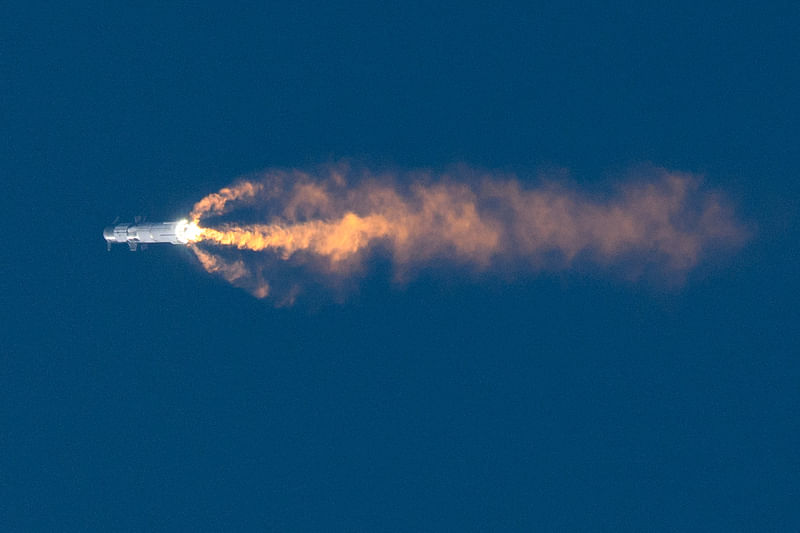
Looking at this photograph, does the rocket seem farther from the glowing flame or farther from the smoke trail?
the smoke trail

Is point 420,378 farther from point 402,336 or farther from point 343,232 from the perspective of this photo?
point 343,232

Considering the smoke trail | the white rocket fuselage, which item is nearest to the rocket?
the white rocket fuselage

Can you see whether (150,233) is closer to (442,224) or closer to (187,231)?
(187,231)

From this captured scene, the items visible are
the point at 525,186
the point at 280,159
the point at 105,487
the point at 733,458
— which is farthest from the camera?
the point at 105,487

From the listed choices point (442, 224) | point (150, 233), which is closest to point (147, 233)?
point (150, 233)

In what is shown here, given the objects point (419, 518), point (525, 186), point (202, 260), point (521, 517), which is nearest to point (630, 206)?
point (525, 186)

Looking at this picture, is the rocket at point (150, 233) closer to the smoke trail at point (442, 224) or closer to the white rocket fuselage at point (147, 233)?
the white rocket fuselage at point (147, 233)

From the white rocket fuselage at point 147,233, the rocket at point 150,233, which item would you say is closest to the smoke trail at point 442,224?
the rocket at point 150,233
